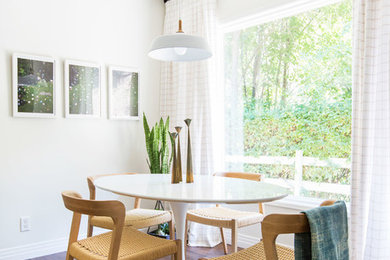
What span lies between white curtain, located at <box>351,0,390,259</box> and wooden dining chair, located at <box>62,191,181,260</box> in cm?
129

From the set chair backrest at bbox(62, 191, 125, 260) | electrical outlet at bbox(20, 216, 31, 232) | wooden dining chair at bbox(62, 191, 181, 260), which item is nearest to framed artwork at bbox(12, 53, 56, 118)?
electrical outlet at bbox(20, 216, 31, 232)

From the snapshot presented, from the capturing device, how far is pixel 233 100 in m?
3.56

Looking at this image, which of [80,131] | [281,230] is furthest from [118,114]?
[281,230]

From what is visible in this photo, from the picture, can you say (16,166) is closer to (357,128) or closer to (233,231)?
(233,231)

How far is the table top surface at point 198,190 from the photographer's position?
169cm

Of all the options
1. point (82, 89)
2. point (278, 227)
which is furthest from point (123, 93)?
point (278, 227)

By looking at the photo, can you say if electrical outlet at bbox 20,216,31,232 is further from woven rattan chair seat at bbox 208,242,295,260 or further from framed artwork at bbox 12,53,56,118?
woven rattan chair seat at bbox 208,242,295,260

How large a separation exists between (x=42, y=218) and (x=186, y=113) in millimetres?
1693

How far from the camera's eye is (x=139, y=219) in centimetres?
253

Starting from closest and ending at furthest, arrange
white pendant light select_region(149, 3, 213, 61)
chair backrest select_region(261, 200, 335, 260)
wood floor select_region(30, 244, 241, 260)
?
1. chair backrest select_region(261, 200, 335, 260)
2. white pendant light select_region(149, 3, 213, 61)
3. wood floor select_region(30, 244, 241, 260)

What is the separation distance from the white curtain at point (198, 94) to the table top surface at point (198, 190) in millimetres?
1121

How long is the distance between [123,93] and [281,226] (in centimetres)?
274

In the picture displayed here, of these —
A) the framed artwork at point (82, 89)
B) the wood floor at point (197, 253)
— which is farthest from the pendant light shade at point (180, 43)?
the wood floor at point (197, 253)

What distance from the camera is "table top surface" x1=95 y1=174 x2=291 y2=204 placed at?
5.54ft
